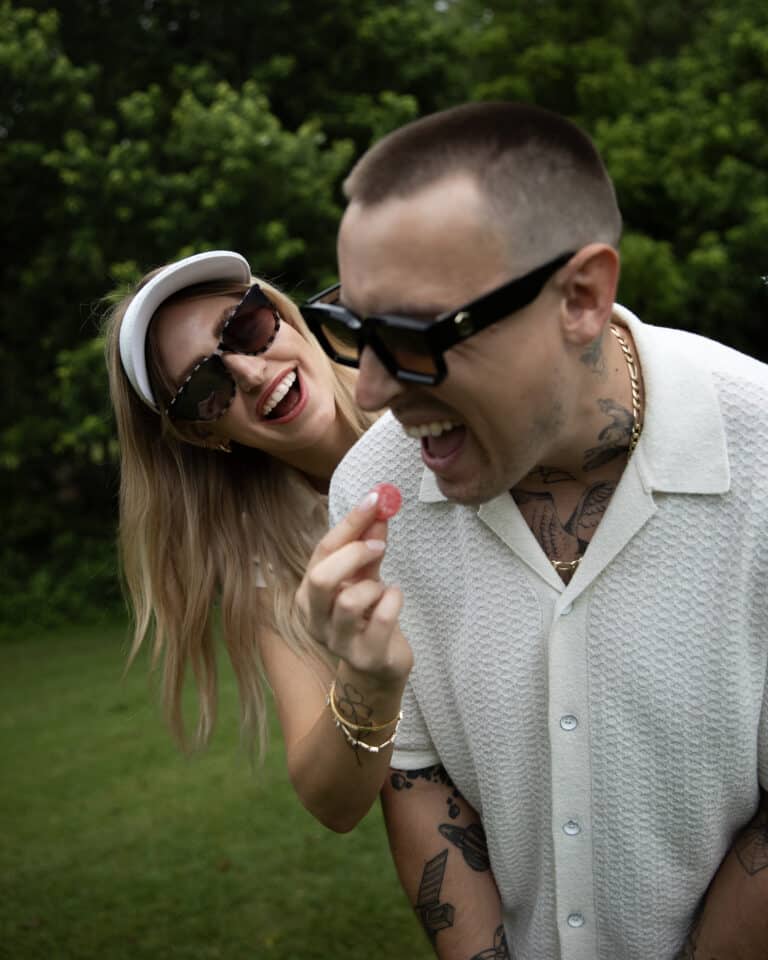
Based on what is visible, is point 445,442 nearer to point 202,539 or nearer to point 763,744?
point 763,744

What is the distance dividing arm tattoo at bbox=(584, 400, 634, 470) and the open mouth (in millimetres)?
1378

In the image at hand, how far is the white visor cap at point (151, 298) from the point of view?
3.28 metres

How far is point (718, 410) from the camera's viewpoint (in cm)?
219

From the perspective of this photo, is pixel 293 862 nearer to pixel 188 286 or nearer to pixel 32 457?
pixel 188 286

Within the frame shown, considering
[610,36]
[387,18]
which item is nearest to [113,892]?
[387,18]

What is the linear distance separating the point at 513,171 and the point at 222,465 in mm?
1850

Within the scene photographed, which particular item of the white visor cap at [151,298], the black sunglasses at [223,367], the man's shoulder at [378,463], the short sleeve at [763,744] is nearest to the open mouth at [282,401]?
the black sunglasses at [223,367]

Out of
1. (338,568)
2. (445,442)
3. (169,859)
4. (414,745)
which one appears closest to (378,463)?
(445,442)

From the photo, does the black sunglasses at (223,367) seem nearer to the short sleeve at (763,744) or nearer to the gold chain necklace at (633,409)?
the gold chain necklace at (633,409)

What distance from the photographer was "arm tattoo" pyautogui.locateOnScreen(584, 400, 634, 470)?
2.23m

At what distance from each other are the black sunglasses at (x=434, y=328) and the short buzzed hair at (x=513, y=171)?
0.05m

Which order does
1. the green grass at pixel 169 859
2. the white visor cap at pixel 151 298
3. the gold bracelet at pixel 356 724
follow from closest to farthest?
the gold bracelet at pixel 356 724 → the white visor cap at pixel 151 298 → the green grass at pixel 169 859

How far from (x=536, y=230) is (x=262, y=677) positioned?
1782mm

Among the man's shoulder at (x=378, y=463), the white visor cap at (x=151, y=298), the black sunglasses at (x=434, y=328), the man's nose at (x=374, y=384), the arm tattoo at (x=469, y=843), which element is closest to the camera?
the black sunglasses at (x=434, y=328)
